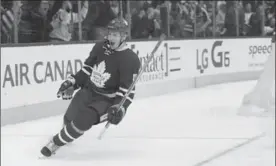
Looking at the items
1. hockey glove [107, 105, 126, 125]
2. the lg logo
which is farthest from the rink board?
hockey glove [107, 105, 126, 125]

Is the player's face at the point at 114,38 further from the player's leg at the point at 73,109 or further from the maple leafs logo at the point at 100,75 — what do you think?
the player's leg at the point at 73,109

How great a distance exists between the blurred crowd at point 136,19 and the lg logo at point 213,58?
1.06ft

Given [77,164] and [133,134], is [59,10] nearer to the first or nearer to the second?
[133,134]

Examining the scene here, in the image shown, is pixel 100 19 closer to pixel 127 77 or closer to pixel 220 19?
pixel 220 19

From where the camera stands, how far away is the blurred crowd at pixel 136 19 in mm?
8312

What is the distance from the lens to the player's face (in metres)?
5.30

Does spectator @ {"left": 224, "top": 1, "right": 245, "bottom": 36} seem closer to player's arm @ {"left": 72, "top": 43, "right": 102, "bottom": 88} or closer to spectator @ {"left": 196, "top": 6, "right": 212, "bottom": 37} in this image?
spectator @ {"left": 196, "top": 6, "right": 212, "bottom": 37}

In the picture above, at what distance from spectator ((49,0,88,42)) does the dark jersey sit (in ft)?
10.6

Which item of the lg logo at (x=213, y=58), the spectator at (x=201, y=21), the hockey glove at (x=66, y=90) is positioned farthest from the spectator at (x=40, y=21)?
the spectator at (x=201, y=21)

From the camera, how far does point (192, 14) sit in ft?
41.8

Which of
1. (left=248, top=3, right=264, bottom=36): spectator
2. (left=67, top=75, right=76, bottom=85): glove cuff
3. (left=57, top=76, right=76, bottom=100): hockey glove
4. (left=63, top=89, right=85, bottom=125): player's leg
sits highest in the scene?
(left=248, top=3, right=264, bottom=36): spectator

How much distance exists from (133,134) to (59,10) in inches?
114

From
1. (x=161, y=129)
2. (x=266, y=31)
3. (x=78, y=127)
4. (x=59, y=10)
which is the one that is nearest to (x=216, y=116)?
(x=161, y=129)

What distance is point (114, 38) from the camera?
5332mm
